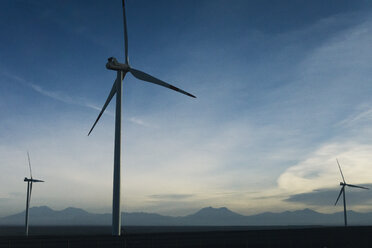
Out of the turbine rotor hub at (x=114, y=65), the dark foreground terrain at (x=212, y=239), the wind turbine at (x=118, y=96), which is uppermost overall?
the turbine rotor hub at (x=114, y=65)

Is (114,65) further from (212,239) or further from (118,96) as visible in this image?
(212,239)

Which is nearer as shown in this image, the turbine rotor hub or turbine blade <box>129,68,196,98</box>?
turbine blade <box>129,68,196,98</box>

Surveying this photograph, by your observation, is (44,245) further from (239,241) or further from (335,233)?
(335,233)

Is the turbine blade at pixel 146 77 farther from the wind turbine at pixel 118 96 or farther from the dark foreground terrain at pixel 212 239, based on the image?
the dark foreground terrain at pixel 212 239

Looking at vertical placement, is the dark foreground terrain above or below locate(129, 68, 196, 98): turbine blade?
below

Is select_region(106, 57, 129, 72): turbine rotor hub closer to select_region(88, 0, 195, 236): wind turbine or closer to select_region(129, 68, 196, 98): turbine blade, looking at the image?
select_region(88, 0, 195, 236): wind turbine

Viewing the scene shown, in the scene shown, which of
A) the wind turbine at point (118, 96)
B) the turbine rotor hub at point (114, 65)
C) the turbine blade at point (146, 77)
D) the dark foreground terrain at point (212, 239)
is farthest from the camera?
the turbine rotor hub at point (114, 65)

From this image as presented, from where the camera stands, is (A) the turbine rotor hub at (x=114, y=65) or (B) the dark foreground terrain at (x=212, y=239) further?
(A) the turbine rotor hub at (x=114, y=65)

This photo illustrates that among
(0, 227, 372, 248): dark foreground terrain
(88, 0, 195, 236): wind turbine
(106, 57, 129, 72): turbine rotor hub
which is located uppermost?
(106, 57, 129, 72): turbine rotor hub

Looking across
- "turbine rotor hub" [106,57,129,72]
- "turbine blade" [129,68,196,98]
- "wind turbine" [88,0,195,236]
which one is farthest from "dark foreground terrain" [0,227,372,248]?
"turbine rotor hub" [106,57,129,72]

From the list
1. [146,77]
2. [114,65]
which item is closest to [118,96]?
[114,65]

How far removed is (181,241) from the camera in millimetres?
42750

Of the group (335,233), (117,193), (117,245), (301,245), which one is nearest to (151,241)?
(117,245)

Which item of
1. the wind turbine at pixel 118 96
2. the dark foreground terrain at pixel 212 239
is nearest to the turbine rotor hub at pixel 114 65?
the wind turbine at pixel 118 96
